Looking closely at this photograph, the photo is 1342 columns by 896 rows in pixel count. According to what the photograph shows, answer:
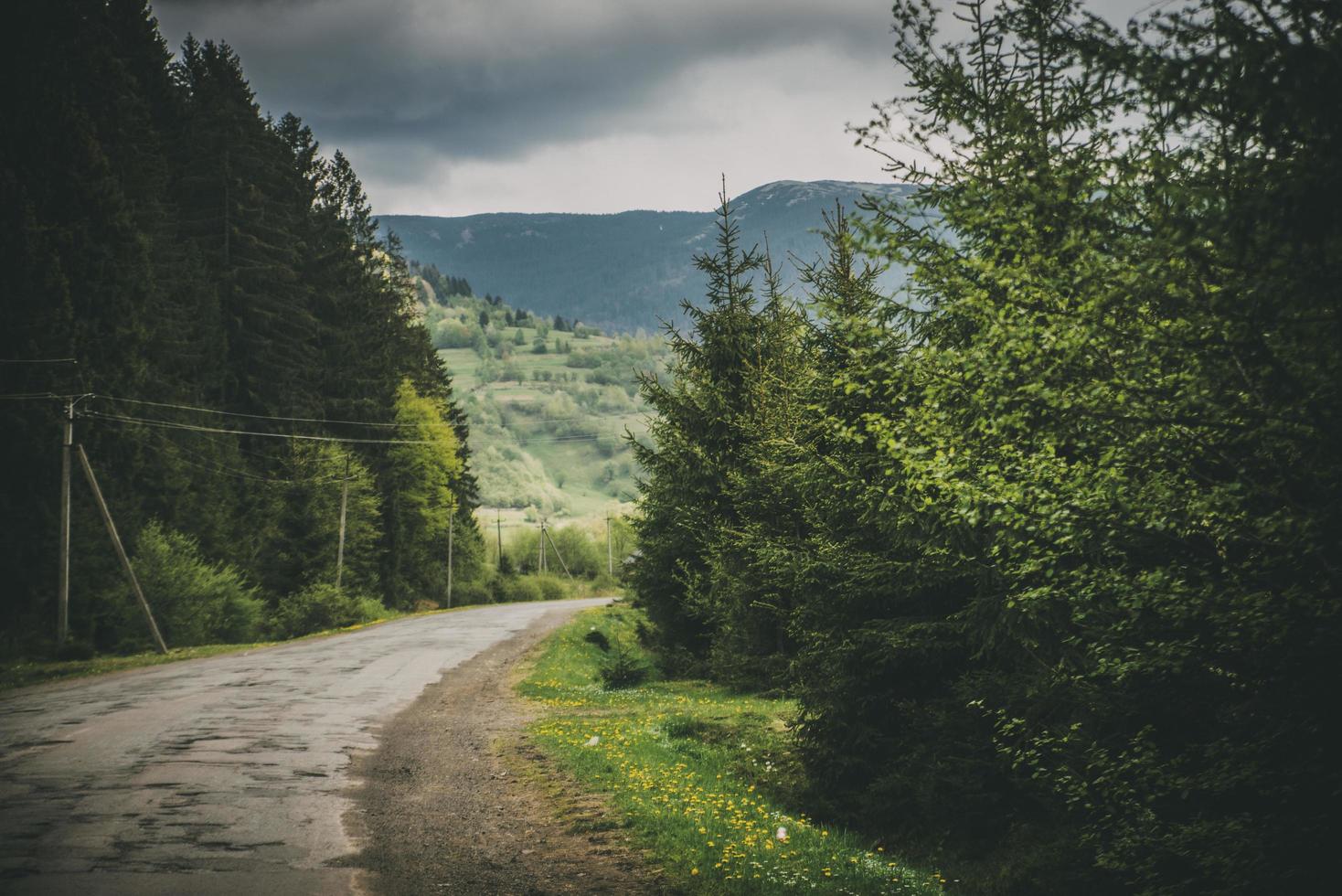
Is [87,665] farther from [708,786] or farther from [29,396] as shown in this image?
[708,786]

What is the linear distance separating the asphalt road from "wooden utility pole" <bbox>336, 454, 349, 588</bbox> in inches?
819

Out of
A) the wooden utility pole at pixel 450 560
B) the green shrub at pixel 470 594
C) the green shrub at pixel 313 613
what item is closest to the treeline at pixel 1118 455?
the green shrub at pixel 313 613

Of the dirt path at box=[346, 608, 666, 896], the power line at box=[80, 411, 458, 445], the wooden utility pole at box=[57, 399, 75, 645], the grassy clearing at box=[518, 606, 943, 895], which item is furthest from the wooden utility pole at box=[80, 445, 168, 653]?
the dirt path at box=[346, 608, 666, 896]

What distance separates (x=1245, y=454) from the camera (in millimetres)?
4609

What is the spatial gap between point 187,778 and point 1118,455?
10333 mm

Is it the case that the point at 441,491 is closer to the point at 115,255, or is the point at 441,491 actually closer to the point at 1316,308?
the point at 115,255

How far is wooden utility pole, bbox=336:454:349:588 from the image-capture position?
39.9 meters

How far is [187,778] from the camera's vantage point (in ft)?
31.3

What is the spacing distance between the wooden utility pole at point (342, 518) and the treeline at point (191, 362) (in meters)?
0.27

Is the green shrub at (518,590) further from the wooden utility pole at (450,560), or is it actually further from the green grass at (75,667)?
the green grass at (75,667)

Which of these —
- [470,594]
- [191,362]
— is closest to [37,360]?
[191,362]

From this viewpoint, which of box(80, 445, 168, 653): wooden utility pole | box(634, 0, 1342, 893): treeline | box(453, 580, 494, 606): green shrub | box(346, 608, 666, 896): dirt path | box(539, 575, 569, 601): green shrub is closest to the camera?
box(634, 0, 1342, 893): treeline

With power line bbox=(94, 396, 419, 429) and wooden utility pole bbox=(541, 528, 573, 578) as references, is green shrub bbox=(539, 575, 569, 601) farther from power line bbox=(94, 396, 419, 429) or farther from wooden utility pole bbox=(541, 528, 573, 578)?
power line bbox=(94, 396, 419, 429)

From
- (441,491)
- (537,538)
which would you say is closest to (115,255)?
(441,491)
